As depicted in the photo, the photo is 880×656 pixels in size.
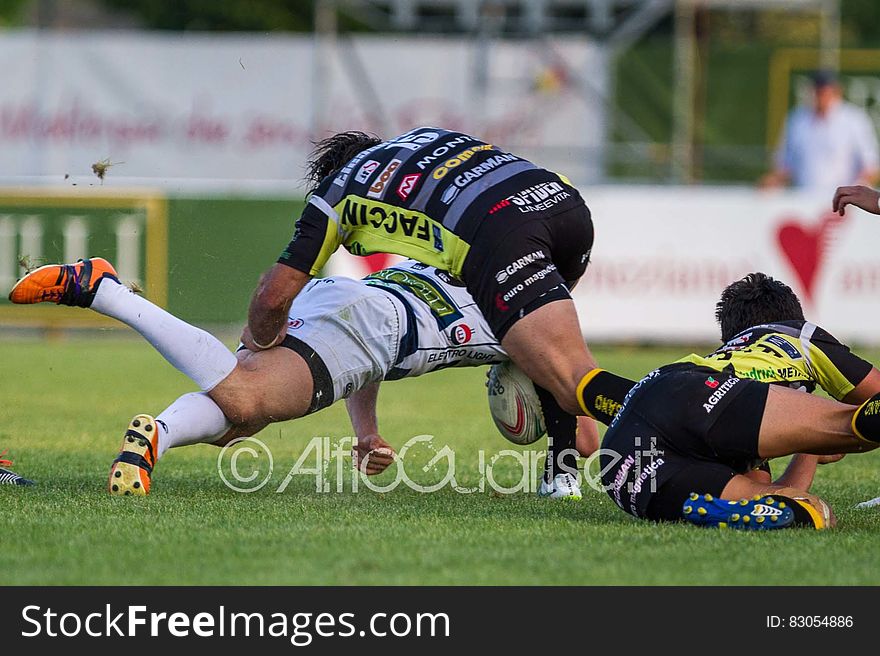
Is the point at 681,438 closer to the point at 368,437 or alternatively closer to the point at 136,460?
the point at 368,437

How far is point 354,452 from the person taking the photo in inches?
247

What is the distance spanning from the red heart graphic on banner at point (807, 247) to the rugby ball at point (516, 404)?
25.3 ft

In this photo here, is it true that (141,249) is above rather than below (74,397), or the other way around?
above

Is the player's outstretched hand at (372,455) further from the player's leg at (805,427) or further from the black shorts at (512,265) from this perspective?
the player's leg at (805,427)

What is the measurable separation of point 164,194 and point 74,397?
476cm

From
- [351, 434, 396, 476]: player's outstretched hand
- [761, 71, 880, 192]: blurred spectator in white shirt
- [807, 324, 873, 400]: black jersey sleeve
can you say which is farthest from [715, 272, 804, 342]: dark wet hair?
[761, 71, 880, 192]: blurred spectator in white shirt

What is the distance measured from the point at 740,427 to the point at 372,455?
1.71 meters

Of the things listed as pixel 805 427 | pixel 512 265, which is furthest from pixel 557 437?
pixel 805 427

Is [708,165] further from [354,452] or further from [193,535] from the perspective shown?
[193,535]

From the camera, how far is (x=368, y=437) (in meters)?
6.21

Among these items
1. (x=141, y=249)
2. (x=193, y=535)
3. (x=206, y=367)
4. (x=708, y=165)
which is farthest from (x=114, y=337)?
(x=193, y=535)

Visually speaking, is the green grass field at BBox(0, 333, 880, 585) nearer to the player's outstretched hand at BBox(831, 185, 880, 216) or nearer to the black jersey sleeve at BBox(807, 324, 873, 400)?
the black jersey sleeve at BBox(807, 324, 873, 400)

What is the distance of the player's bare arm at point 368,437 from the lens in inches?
237

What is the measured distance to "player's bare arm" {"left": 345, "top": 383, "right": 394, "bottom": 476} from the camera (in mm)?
6012
